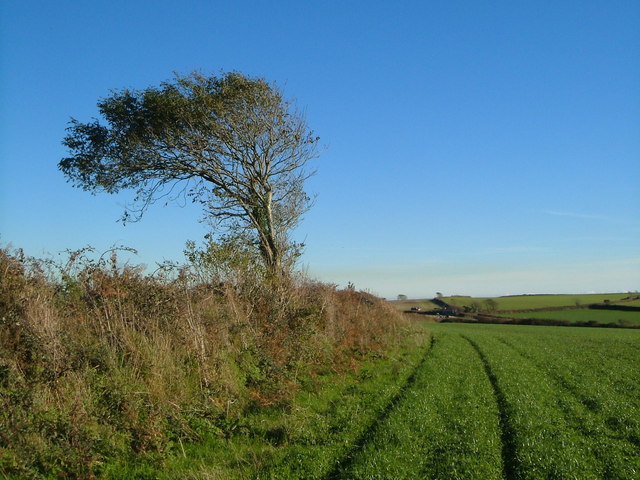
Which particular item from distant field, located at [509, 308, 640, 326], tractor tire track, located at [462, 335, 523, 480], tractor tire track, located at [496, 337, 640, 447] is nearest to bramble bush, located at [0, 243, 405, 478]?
tractor tire track, located at [462, 335, 523, 480]

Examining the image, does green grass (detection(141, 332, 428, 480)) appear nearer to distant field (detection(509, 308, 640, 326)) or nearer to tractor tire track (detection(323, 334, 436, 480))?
tractor tire track (detection(323, 334, 436, 480))

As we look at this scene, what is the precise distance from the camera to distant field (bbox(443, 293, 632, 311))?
88.8 m

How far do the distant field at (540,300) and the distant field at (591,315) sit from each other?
22.6 feet

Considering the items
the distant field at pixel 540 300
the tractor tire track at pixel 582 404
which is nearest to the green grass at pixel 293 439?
the tractor tire track at pixel 582 404

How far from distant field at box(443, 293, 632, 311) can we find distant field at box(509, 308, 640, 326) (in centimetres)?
688

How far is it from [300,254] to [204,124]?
7926 mm

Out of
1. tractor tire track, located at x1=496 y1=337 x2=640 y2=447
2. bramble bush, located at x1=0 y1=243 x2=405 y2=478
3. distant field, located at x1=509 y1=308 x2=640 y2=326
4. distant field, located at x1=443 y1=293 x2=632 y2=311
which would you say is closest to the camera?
bramble bush, located at x1=0 y1=243 x2=405 y2=478

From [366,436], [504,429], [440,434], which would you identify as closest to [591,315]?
[504,429]

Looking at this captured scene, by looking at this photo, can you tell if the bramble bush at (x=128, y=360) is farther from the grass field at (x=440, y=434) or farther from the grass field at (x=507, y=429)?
the grass field at (x=507, y=429)

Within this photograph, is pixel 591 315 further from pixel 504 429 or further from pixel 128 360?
pixel 128 360

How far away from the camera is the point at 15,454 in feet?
23.1

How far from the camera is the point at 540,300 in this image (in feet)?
320

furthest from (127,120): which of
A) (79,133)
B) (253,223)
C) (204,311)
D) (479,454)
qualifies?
(479,454)

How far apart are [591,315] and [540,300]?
81.4 ft
